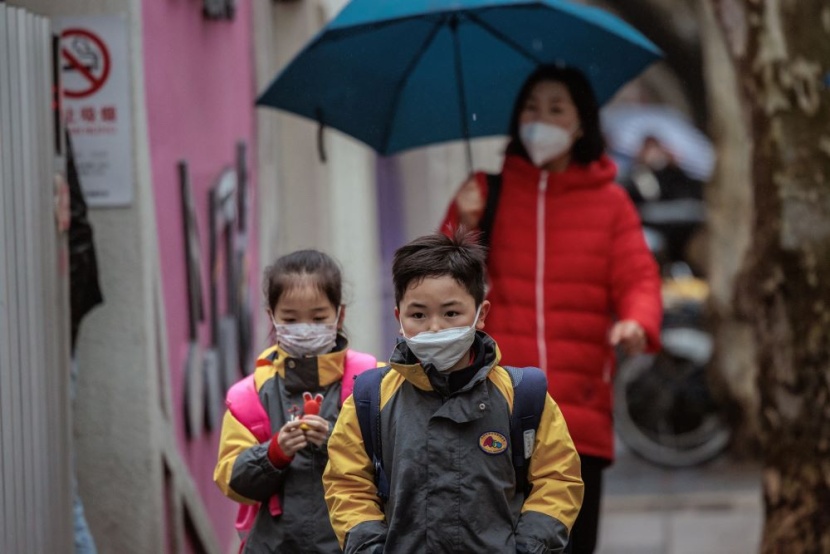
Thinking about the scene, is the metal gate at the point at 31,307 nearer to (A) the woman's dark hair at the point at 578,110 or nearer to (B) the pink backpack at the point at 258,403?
(B) the pink backpack at the point at 258,403

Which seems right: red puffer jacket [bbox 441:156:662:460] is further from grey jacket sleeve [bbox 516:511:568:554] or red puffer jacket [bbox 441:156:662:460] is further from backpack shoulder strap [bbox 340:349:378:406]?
grey jacket sleeve [bbox 516:511:568:554]

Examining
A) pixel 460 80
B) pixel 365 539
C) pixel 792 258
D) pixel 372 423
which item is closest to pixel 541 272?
pixel 460 80

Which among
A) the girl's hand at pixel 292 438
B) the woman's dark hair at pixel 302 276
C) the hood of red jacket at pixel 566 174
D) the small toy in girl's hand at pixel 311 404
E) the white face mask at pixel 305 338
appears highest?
the hood of red jacket at pixel 566 174

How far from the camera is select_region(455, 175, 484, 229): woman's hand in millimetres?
5645

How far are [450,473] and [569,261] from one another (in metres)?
1.94

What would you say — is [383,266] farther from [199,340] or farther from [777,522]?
[777,522]

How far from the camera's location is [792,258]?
20.7ft

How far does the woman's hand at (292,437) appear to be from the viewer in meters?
4.20

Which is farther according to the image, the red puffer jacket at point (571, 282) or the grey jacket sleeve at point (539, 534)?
the red puffer jacket at point (571, 282)

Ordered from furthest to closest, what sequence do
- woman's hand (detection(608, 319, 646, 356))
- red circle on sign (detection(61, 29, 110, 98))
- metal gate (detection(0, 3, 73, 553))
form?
red circle on sign (detection(61, 29, 110, 98)) → woman's hand (detection(608, 319, 646, 356)) → metal gate (detection(0, 3, 73, 553))

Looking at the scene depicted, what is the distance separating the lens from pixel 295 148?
9.60 metres

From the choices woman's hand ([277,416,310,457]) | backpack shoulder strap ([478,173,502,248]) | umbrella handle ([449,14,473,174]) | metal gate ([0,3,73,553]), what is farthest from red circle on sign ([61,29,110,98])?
woman's hand ([277,416,310,457])

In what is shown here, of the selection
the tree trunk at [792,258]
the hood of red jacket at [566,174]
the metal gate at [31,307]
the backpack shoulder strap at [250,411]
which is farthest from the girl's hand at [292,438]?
the tree trunk at [792,258]

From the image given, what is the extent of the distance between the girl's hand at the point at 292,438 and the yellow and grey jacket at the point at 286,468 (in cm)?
10
